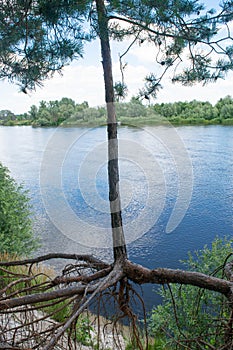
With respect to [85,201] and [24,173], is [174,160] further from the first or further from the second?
[24,173]

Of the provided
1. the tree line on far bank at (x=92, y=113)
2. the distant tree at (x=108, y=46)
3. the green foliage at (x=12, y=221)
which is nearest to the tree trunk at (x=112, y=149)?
the distant tree at (x=108, y=46)

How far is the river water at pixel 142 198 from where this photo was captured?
14.2 ft

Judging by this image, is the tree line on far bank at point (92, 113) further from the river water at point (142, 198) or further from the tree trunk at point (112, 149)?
the river water at point (142, 198)

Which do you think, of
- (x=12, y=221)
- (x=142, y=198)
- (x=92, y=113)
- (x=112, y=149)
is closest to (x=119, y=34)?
(x=112, y=149)

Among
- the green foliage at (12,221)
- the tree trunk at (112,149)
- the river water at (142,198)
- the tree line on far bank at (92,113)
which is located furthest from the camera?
the river water at (142,198)

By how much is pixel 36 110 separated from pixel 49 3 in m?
2.53

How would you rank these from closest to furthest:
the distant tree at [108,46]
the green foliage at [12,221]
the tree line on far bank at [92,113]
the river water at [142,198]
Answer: the distant tree at [108,46] → the tree line on far bank at [92,113] → the green foliage at [12,221] → the river water at [142,198]

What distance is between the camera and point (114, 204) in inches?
47.9

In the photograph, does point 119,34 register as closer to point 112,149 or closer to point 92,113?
point 112,149

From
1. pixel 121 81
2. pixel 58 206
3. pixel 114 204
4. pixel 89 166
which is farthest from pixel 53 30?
pixel 89 166

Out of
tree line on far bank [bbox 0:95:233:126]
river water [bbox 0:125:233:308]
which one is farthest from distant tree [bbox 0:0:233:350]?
river water [bbox 0:125:233:308]

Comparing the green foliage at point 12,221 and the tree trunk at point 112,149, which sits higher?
the tree trunk at point 112,149

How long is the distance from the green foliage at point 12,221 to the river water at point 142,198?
23.7 inches

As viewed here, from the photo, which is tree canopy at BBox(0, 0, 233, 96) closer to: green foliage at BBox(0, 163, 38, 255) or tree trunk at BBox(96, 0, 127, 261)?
tree trunk at BBox(96, 0, 127, 261)
